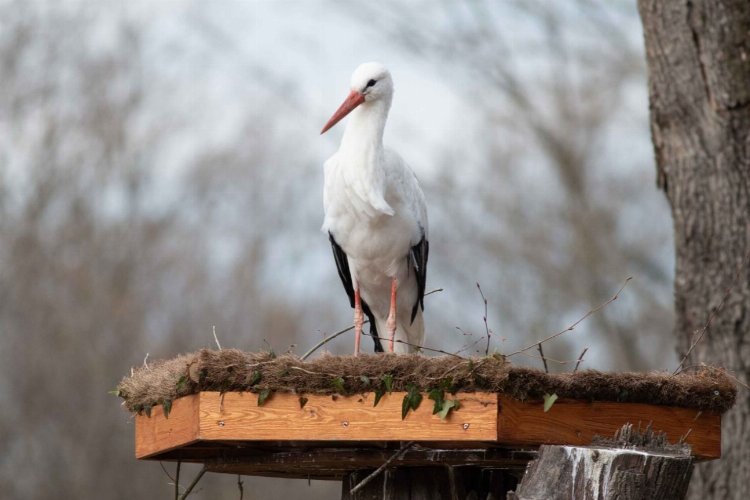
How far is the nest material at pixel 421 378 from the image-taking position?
13.9 feet

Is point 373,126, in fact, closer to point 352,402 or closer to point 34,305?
point 352,402

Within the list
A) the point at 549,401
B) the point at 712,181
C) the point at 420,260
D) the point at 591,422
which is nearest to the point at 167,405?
the point at 549,401

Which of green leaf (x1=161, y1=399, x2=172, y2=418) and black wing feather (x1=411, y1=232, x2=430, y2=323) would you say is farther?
black wing feather (x1=411, y1=232, x2=430, y2=323)

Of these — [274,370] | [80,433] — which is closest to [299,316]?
[80,433]

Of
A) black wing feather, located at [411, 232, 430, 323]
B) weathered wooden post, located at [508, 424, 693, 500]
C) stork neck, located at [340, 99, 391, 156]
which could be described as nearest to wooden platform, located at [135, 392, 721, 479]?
weathered wooden post, located at [508, 424, 693, 500]

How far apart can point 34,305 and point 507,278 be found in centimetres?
737

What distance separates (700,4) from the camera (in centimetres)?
670

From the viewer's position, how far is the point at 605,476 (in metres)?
4.09

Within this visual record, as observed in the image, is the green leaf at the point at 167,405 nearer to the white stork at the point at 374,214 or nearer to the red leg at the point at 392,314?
the white stork at the point at 374,214

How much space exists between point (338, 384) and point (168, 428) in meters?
0.88

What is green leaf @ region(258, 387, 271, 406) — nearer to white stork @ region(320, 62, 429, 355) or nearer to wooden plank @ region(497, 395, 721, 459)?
wooden plank @ region(497, 395, 721, 459)

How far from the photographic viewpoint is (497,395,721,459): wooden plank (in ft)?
14.0

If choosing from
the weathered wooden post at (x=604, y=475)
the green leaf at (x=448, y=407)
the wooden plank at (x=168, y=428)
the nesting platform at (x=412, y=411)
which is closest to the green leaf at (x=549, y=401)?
the nesting platform at (x=412, y=411)

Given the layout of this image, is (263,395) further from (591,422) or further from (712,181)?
(712,181)
